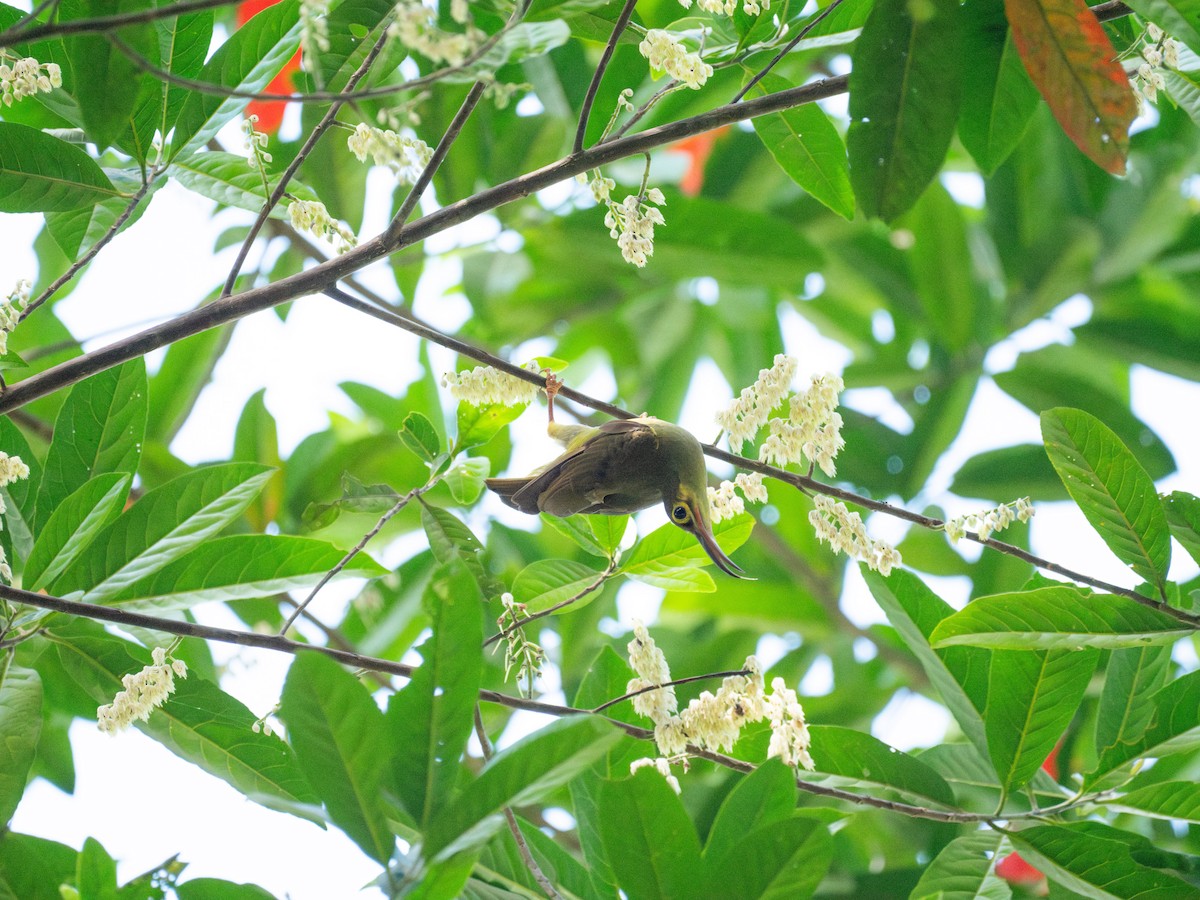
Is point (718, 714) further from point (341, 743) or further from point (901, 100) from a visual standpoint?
point (901, 100)

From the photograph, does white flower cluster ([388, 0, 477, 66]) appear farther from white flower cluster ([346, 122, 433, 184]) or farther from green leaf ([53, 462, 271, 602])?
green leaf ([53, 462, 271, 602])

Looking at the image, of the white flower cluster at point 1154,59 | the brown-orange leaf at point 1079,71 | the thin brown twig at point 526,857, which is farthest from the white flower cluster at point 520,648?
the white flower cluster at point 1154,59

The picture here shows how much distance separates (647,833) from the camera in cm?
99

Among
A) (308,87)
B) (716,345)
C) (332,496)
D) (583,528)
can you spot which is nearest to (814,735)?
(583,528)

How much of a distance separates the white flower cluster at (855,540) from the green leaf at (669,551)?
0.63 feet

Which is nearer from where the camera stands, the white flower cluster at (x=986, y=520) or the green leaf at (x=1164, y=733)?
the white flower cluster at (x=986, y=520)

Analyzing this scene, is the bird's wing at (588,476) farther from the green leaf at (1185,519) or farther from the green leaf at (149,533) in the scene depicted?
the green leaf at (1185,519)

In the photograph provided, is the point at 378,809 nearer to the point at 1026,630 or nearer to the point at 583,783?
the point at 583,783

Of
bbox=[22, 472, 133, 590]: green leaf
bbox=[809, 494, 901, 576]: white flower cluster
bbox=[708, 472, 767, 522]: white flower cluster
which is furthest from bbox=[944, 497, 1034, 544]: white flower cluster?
bbox=[22, 472, 133, 590]: green leaf

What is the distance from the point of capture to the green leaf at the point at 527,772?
89 centimetres

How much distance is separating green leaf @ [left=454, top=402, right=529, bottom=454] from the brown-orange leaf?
2.46 ft

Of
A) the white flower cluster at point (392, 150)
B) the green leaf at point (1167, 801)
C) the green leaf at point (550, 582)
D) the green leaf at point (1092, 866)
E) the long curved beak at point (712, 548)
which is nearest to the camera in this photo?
the white flower cluster at point (392, 150)

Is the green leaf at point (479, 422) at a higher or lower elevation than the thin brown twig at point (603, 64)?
lower

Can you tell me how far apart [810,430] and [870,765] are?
53cm
